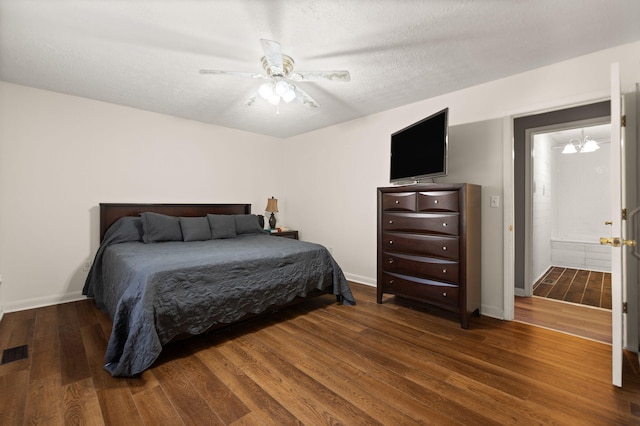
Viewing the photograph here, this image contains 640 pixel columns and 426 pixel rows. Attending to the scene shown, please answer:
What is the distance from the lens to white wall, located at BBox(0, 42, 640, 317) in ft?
9.12

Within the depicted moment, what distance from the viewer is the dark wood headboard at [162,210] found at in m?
3.44

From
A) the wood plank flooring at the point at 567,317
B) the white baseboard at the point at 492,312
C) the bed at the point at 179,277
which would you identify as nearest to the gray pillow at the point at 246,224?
the bed at the point at 179,277

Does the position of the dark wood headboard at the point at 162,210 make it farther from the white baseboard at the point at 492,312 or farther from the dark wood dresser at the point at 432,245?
the white baseboard at the point at 492,312

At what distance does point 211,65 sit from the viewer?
2.57 m

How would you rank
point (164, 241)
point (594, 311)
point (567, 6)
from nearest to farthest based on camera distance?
point (567, 6) < point (594, 311) < point (164, 241)

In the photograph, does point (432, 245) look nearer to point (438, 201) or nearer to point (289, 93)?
point (438, 201)

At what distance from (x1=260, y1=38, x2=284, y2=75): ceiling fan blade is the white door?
2.09 m

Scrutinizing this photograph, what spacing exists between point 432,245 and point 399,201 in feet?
1.86

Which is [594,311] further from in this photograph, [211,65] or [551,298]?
[211,65]

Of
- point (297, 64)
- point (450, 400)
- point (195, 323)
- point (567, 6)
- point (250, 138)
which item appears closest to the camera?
point (450, 400)

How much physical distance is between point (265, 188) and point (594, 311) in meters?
4.63

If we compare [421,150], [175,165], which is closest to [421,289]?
[421,150]

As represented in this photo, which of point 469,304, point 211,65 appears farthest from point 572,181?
point 211,65

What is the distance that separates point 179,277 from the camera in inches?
84.2
